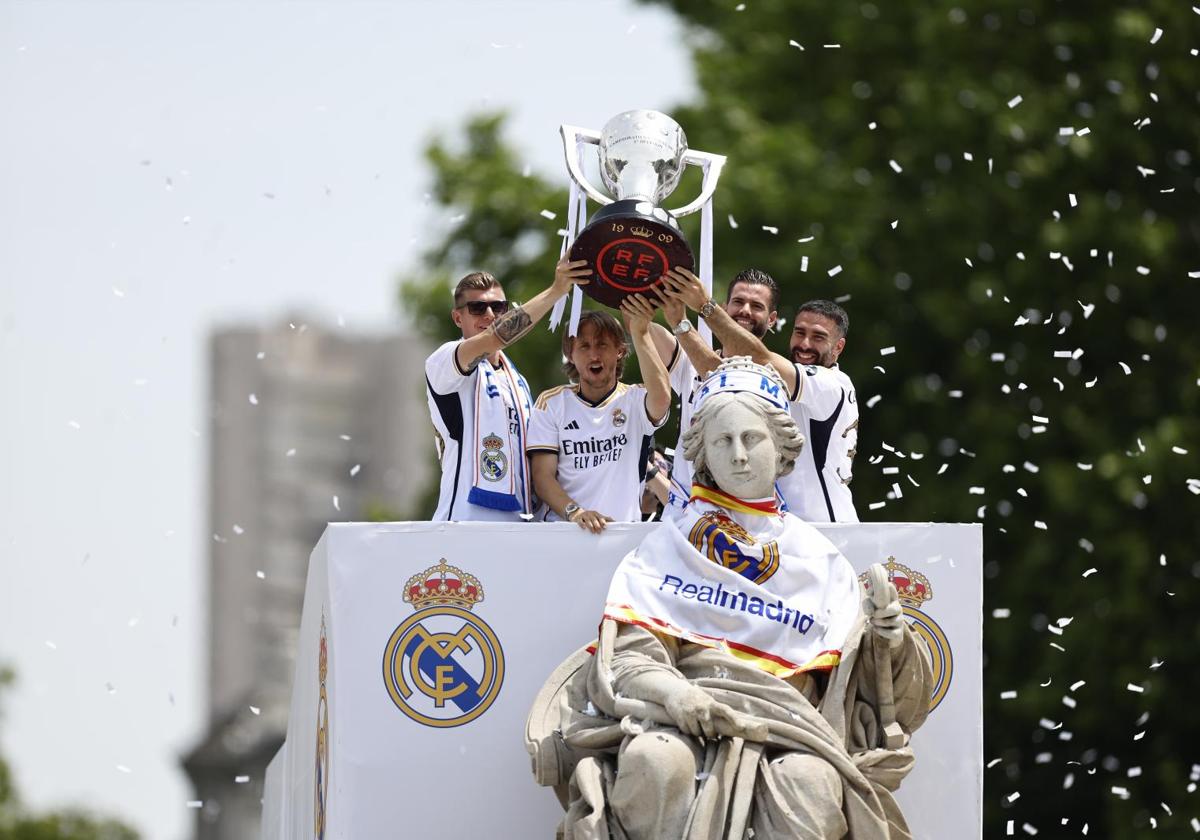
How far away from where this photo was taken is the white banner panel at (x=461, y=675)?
38.3 feet

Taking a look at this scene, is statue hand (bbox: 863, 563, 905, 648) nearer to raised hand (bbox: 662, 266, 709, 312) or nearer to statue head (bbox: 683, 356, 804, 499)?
statue head (bbox: 683, 356, 804, 499)

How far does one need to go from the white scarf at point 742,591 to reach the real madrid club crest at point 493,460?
1.43 meters

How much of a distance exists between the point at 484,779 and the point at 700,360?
2.05 m

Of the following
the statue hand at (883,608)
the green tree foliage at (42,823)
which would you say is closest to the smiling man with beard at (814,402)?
the statue hand at (883,608)

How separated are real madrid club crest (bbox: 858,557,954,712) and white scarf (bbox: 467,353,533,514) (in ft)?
5.81

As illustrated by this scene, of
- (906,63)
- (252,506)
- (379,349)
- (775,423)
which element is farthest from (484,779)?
(379,349)

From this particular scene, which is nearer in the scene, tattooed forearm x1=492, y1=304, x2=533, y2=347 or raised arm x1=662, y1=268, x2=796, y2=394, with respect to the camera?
raised arm x1=662, y1=268, x2=796, y2=394

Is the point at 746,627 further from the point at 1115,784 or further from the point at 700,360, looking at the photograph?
the point at 1115,784

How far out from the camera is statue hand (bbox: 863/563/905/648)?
1070 cm

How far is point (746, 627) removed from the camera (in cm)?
1103

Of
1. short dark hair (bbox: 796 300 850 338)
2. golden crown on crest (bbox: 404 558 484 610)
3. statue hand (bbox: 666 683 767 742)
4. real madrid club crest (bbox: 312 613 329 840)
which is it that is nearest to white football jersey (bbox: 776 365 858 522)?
short dark hair (bbox: 796 300 850 338)

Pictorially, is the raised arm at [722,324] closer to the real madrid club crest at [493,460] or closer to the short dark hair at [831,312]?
the short dark hair at [831,312]

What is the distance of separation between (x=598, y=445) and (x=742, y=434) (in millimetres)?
1479

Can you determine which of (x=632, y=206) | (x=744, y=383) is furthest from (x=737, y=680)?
(x=632, y=206)
